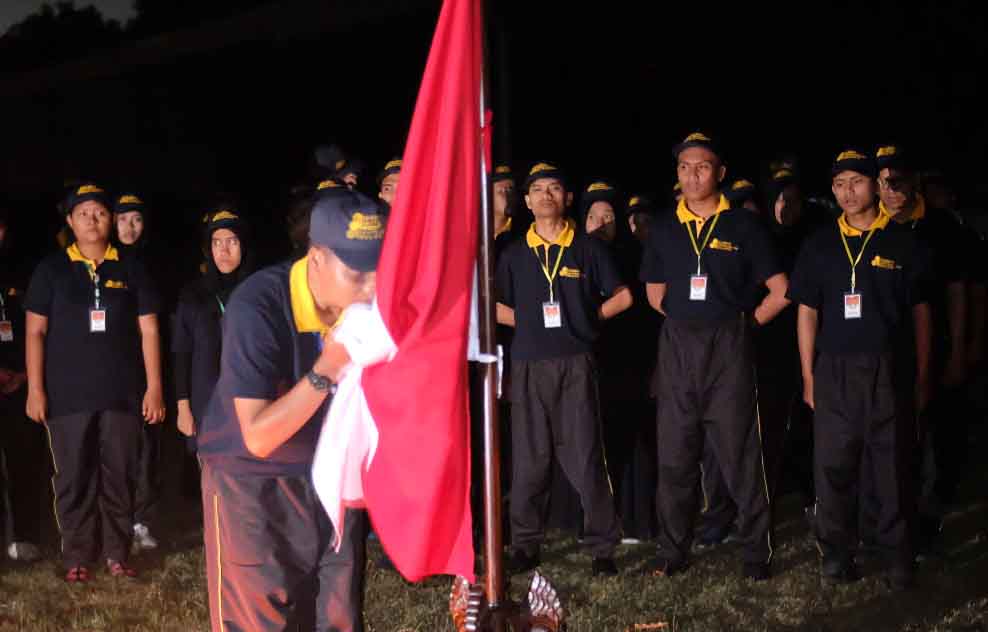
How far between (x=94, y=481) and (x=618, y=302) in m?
3.00

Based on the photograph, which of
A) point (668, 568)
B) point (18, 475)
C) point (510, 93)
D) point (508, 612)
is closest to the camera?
point (508, 612)

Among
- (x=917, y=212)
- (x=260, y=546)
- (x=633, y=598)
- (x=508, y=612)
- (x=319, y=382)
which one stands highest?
(x=917, y=212)

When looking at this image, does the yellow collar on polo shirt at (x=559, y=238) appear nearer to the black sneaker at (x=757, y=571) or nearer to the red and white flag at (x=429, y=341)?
the black sneaker at (x=757, y=571)

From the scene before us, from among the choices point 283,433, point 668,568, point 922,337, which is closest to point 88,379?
point 668,568

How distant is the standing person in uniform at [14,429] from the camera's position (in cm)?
648

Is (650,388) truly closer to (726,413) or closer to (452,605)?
(726,413)

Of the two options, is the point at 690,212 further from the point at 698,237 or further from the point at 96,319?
the point at 96,319

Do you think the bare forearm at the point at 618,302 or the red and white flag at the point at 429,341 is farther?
the bare forearm at the point at 618,302

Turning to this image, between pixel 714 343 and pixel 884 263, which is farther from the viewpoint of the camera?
pixel 714 343

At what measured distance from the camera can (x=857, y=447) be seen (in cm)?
561

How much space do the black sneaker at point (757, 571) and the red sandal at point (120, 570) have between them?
10.6 ft

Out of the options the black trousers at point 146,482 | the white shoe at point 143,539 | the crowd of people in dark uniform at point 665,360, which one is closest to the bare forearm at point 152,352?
the crowd of people in dark uniform at point 665,360

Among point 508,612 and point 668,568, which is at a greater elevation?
point 508,612

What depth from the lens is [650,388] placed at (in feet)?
21.9
